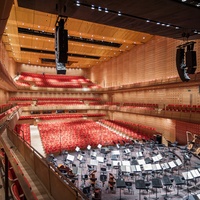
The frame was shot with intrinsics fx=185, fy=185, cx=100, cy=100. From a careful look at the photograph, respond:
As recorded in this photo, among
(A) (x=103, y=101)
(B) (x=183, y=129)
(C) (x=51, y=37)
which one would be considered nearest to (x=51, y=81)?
(A) (x=103, y=101)

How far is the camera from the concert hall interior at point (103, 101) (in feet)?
16.3

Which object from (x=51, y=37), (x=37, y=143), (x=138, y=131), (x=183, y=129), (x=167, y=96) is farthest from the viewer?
(x=138, y=131)

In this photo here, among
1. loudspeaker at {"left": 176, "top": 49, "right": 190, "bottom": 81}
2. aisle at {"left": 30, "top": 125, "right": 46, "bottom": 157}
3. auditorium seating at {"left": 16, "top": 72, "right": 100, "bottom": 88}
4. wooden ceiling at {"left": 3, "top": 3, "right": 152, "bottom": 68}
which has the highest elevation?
wooden ceiling at {"left": 3, "top": 3, "right": 152, "bottom": 68}

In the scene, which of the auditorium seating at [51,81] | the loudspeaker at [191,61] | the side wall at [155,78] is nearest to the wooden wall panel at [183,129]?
the side wall at [155,78]

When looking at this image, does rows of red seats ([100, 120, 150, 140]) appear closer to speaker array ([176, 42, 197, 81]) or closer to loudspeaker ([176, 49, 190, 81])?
loudspeaker ([176, 49, 190, 81])

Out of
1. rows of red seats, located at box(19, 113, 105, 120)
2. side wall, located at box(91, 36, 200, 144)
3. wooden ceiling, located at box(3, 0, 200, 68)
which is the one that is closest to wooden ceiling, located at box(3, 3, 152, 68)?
wooden ceiling, located at box(3, 0, 200, 68)

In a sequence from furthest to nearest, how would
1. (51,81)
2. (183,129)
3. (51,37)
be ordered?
(51,81), (51,37), (183,129)

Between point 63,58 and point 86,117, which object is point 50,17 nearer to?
point 63,58

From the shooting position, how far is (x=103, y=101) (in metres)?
27.8

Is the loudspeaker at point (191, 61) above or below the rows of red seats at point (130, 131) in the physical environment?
above

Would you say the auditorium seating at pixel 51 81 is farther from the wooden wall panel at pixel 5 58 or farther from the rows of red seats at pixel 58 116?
the rows of red seats at pixel 58 116

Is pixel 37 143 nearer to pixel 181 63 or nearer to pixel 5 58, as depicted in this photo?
pixel 5 58

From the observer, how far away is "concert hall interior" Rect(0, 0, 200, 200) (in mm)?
4973

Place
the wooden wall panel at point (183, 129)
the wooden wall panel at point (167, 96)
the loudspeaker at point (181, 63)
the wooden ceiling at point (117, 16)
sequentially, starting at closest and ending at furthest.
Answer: the wooden ceiling at point (117, 16) < the loudspeaker at point (181, 63) < the wooden wall panel at point (183, 129) < the wooden wall panel at point (167, 96)
